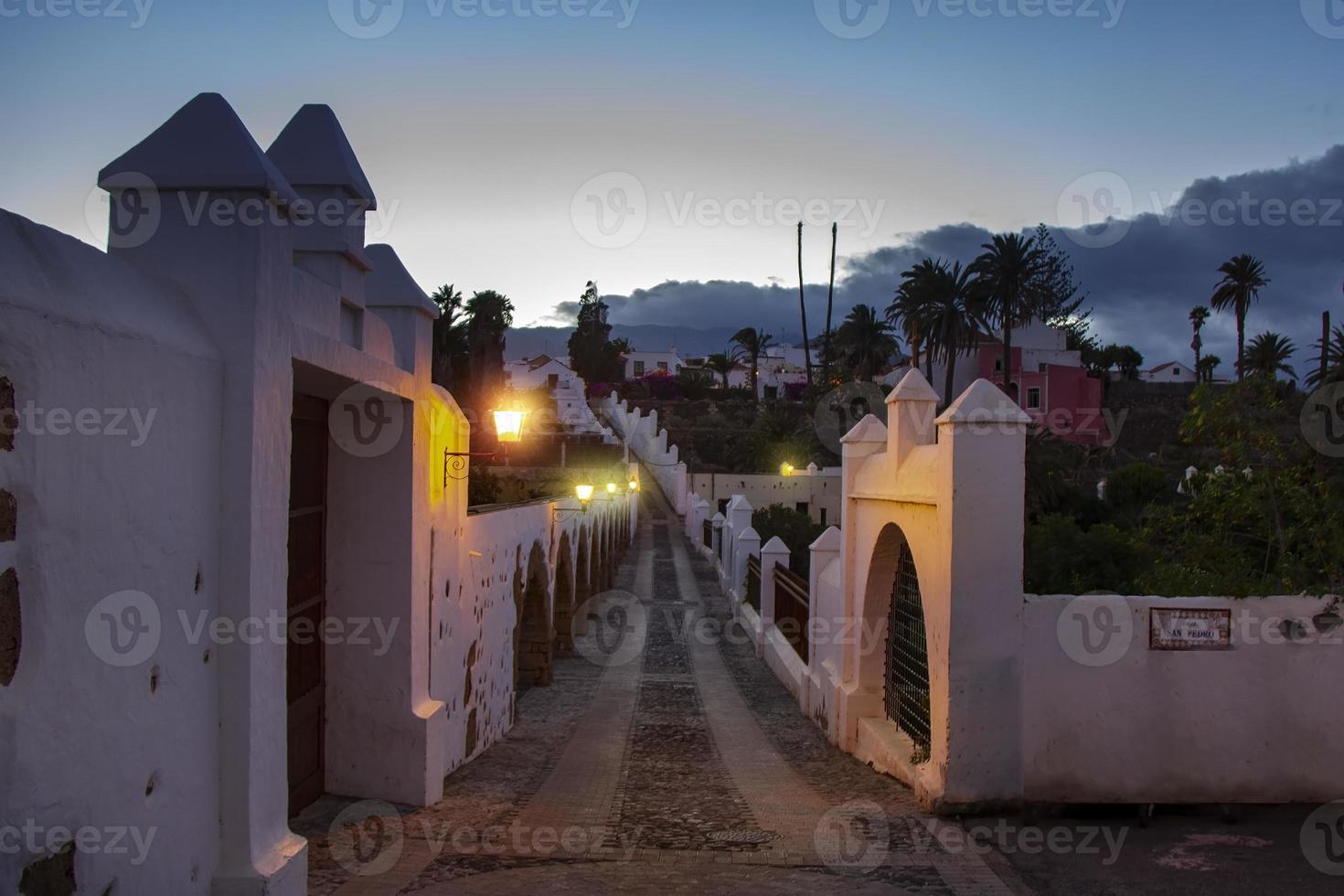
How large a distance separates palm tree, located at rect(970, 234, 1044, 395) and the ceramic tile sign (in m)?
37.0

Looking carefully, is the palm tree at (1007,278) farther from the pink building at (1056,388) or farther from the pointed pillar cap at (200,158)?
the pointed pillar cap at (200,158)

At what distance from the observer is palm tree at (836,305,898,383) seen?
52781 mm

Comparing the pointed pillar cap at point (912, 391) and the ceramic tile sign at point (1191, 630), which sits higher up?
the pointed pillar cap at point (912, 391)

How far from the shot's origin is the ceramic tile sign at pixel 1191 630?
7.20 meters

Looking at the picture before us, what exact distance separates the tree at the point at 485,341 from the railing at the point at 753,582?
45.6 ft

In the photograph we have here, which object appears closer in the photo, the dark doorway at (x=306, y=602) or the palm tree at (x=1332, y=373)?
the dark doorway at (x=306, y=602)

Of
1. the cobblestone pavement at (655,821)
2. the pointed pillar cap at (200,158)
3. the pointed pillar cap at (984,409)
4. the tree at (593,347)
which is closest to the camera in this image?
the pointed pillar cap at (200,158)

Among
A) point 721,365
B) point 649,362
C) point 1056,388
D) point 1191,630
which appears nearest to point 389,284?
point 1191,630

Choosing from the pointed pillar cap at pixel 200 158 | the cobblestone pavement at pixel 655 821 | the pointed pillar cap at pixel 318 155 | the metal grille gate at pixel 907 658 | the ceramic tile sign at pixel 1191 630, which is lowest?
the cobblestone pavement at pixel 655 821

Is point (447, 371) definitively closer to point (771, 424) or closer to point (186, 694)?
point (771, 424)

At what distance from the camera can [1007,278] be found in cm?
4212

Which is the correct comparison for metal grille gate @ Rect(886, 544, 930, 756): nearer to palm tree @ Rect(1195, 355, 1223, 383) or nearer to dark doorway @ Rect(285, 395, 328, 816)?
dark doorway @ Rect(285, 395, 328, 816)

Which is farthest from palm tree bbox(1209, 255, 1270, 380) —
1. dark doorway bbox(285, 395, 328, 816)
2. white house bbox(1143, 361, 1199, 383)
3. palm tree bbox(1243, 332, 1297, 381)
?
dark doorway bbox(285, 395, 328, 816)

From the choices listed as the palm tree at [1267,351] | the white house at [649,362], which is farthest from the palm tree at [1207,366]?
the white house at [649,362]
